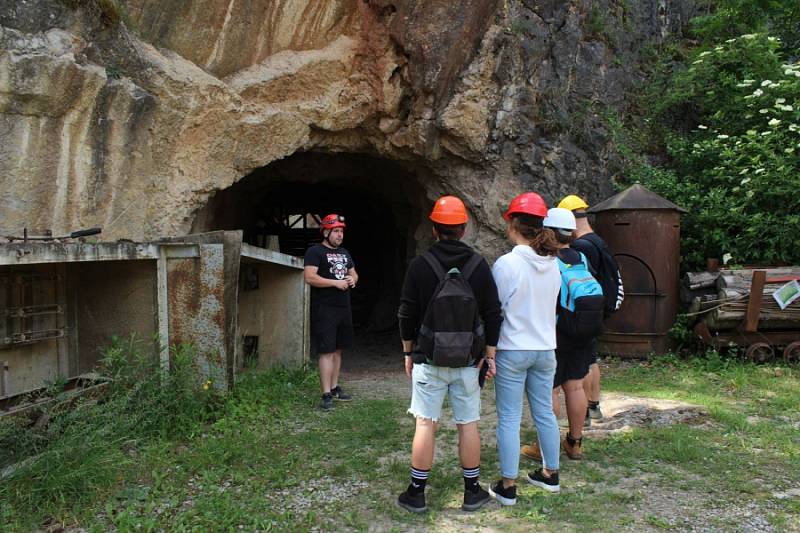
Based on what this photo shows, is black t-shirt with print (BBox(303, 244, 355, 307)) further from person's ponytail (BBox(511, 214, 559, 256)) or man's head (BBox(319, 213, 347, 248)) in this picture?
person's ponytail (BBox(511, 214, 559, 256))

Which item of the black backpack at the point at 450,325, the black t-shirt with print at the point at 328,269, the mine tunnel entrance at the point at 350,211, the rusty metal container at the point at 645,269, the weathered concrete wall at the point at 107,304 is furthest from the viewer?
the mine tunnel entrance at the point at 350,211

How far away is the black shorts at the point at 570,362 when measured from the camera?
4125 millimetres

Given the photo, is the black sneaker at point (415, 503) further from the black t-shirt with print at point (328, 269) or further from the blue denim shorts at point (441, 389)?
the black t-shirt with print at point (328, 269)

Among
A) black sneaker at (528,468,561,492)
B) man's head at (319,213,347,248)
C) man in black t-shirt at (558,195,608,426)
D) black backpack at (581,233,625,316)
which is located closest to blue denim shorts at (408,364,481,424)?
black sneaker at (528,468,561,492)

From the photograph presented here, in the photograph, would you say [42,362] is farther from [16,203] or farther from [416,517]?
[416,517]

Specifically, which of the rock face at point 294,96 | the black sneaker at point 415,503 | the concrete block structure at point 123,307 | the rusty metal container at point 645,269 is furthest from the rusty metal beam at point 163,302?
the rusty metal container at point 645,269

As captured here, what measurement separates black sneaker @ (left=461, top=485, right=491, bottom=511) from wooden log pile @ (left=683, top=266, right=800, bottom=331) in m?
5.26

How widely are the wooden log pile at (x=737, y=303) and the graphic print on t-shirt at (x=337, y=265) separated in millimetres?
4651

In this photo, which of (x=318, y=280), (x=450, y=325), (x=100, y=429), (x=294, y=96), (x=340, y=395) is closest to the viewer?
(x=450, y=325)

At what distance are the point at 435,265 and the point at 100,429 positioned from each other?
2.40m

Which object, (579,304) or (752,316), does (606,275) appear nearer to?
(579,304)

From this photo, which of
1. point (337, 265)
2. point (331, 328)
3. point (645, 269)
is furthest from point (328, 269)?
point (645, 269)

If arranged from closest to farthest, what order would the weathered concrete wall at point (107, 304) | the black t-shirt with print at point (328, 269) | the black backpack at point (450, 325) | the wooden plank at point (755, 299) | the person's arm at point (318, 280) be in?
the black backpack at point (450, 325) → the weathered concrete wall at point (107, 304) → the person's arm at point (318, 280) → the black t-shirt with print at point (328, 269) → the wooden plank at point (755, 299)

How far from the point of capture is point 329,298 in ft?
18.5
